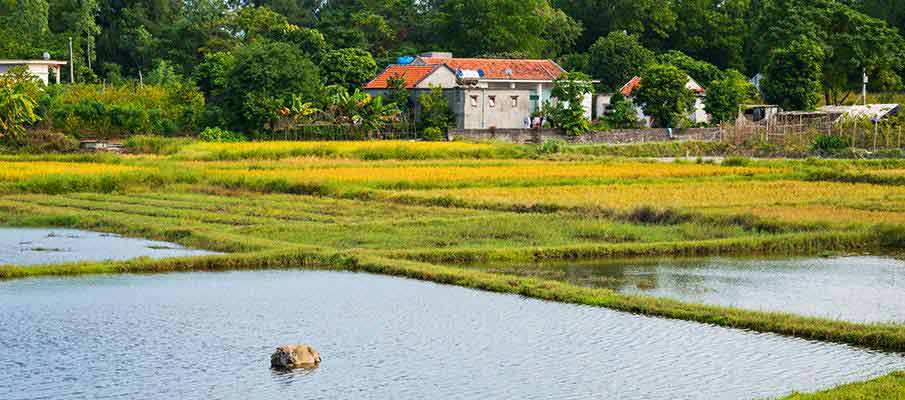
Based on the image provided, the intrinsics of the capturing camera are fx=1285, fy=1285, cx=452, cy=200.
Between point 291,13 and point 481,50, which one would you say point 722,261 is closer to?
point 481,50

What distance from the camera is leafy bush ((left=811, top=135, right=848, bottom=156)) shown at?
36.4m

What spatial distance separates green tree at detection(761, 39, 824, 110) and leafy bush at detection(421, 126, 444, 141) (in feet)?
44.9

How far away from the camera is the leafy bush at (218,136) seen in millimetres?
35500

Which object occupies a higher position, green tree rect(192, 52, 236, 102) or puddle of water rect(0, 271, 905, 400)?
green tree rect(192, 52, 236, 102)

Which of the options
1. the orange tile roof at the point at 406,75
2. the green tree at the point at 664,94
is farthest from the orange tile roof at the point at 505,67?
the green tree at the point at 664,94

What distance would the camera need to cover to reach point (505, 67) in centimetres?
4328

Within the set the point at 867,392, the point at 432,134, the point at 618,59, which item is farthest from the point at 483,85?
the point at 867,392

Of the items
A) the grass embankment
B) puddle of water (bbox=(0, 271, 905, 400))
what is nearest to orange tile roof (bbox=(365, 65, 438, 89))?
puddle of water (bbox=(0, 271, 905, 400))

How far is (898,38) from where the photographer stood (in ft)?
153

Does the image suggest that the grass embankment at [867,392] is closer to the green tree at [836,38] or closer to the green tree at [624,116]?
the green tree at [624,116]

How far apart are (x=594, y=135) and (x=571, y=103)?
1.36 meters

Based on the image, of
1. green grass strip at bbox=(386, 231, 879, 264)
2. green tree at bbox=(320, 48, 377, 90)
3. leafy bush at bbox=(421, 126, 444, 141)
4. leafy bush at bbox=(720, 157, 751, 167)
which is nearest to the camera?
green grass strip at bbox=(386, 231, 879, 264)

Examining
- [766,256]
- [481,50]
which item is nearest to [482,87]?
[481,50]

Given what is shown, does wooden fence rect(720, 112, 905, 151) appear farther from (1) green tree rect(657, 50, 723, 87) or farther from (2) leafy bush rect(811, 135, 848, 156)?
(1) green tree rect(657, 50, 723, 87)
